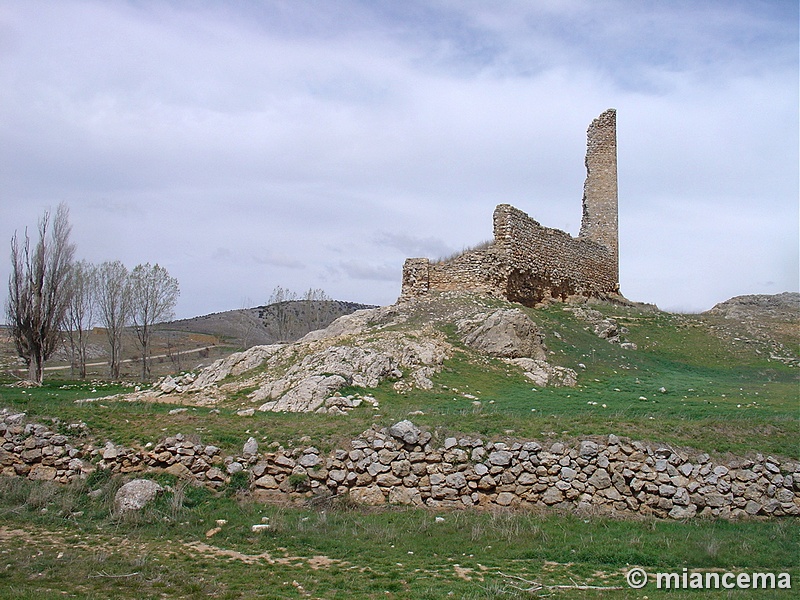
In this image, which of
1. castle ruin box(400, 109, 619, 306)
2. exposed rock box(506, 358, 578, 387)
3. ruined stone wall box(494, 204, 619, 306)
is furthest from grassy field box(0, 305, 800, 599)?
ruined stone wall box(494, 204, 619, 306)

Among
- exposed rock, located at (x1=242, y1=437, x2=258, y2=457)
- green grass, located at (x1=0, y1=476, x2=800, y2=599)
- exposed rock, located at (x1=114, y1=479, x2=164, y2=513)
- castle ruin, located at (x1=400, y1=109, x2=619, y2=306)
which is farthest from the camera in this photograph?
castle ruin, located at (x1=400, y1=109, x2=619, y2=306)

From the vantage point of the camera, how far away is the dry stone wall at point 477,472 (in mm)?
11102

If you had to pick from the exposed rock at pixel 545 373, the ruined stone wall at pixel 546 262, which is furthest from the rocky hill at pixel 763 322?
the exposed rock at pixel 545 373

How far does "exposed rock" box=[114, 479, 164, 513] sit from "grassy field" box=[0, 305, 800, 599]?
0.19m

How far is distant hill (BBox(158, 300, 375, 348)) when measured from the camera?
5338 centimetres

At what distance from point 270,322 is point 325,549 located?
5976cm

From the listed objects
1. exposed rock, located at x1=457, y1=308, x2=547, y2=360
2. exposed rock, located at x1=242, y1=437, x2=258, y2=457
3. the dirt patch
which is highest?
exposed rock, located at x1=457, y1=308, x2=547, y2=360

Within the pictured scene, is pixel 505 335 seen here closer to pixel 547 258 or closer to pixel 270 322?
pixel 547 258

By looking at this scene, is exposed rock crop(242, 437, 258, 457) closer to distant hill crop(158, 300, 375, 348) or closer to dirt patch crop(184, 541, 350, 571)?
dirt patch crop(184, 541, 350, 571)

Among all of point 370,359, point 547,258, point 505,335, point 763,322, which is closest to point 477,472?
point 370,359

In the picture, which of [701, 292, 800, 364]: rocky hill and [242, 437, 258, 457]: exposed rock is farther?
[701, 292, 800, 364]: rocky hill

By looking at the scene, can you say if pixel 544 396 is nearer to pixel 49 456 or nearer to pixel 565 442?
pixel 565 442

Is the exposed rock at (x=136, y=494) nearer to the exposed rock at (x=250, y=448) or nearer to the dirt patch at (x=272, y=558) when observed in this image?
the exposed rock at (x=250, y=448)

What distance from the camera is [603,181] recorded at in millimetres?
33938
